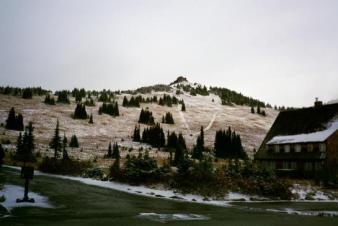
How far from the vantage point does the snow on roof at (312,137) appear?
4550 cm

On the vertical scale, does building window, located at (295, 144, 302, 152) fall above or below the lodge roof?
below

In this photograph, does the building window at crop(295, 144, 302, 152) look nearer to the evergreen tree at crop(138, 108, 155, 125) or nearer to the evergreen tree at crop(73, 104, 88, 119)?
the evergreen tree at crop(138, 108, 155, 125)

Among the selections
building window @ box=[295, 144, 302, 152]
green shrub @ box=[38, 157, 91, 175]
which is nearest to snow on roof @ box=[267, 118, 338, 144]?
building window @ box=[295, 144, 302, 152]

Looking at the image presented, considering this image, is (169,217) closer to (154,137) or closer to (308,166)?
(308,166)

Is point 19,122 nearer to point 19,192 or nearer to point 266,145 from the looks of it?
point 266,145

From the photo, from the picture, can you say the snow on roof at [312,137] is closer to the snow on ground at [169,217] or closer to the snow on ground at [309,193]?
the snow on ground at [309,193]

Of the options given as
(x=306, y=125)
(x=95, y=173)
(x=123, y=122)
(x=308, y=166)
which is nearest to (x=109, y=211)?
(x=95, y=173)

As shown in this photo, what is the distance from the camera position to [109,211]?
2081 cm

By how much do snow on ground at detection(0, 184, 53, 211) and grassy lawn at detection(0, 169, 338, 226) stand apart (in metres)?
0.59

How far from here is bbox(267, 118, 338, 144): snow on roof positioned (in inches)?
1791

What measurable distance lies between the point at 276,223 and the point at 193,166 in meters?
15.0

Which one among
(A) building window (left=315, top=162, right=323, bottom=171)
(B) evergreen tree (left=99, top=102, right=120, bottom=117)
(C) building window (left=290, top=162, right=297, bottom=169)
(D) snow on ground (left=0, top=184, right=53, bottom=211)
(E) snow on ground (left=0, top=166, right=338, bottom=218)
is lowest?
(E) snow on ground (left=0, top=166, right=338, bottom=218)

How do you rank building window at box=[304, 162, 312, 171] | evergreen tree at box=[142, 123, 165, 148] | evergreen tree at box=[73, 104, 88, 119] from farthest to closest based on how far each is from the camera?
evergreen tree at box=[73, 104, 88, 119] < evergreen tree at box=[142, 123, 165, 148] < building window at box=[304, 162, 312, 171]

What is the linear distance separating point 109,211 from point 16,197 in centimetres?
601
